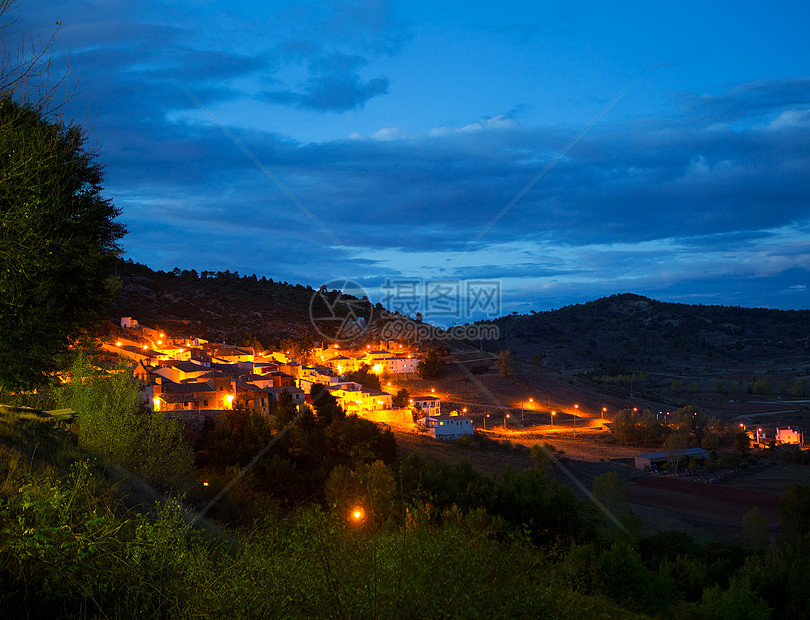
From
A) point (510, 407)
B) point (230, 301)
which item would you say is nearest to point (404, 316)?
point (230, 301)

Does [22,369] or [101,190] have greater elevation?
[101,190]

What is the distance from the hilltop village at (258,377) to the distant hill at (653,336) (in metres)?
29.0

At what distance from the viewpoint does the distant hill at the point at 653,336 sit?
289ft

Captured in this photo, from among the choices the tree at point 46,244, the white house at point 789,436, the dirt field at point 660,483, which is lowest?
the dirt field at point 660,483

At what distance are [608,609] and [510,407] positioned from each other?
45429mm

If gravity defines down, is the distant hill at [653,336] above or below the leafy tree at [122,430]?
above

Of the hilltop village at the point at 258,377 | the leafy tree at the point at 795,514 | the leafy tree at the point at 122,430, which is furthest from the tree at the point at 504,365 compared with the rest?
the leafy tree at the point at 122,430

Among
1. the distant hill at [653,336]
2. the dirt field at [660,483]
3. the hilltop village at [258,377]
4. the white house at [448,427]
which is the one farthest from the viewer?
the distant hill at [653,336]

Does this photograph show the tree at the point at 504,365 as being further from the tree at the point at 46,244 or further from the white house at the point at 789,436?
the tree at the point at 46,244

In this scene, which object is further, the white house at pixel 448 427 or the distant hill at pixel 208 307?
the distant hill at pixel 208 307

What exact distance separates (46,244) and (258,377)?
3092 centimetres

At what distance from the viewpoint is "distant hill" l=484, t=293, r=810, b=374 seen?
88.2 meters

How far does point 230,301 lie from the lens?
256 feet

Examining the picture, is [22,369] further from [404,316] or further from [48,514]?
[404,316]
